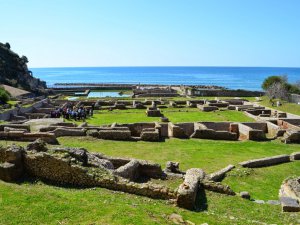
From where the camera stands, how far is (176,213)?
10812mm

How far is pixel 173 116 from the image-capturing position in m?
40.2

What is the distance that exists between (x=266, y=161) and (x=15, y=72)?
84.9 metres

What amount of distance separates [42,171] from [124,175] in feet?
10.7

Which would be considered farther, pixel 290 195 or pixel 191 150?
pixel 191 150

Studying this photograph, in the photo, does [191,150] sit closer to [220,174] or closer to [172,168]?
[220,174]

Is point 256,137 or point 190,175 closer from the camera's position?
point 190,175

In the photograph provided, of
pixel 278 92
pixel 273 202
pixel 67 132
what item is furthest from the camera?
pixel 278 92

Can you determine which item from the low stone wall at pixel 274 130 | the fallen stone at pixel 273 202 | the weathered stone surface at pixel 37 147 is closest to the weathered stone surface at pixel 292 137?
the low stone wall at pixel 274 130

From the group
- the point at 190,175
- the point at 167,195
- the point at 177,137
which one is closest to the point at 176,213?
the point at 167,195

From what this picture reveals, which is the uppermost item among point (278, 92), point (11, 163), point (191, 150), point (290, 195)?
point (278, 92)

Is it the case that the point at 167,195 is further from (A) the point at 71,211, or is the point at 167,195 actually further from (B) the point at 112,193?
(A) the point at 71,211

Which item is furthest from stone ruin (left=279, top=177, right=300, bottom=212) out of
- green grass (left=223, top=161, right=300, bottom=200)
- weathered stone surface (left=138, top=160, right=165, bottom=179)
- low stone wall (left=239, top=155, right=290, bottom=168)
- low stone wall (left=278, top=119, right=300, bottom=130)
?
low stone wall (left=278, top=119, right=300, bottom=130)

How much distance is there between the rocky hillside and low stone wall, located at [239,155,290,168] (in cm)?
6812

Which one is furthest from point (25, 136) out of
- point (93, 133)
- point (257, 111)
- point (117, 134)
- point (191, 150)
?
point (257, 111)
